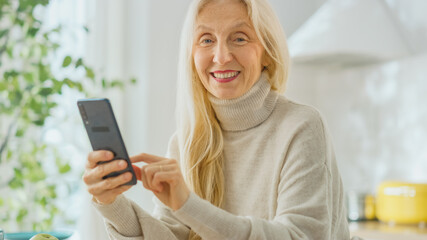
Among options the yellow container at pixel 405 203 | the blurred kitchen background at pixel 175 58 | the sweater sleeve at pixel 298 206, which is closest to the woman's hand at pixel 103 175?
the sweater sleeve at pixel 298 206

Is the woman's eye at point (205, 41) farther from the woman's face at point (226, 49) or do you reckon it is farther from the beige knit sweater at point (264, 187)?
the beige knit sweater at point (264, 187)

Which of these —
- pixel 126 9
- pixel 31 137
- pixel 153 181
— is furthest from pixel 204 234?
pixel 126 9

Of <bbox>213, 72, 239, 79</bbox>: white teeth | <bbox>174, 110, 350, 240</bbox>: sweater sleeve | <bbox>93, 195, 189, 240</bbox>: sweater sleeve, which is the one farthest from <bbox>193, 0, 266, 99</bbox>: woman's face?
<bbox>93, 195, 189, 240</bbox>: sweater sleeve

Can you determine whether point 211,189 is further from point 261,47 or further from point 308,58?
point 308,58

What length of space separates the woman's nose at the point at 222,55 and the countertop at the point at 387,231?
4.20 ft

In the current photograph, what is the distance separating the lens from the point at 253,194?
1361 millimetres

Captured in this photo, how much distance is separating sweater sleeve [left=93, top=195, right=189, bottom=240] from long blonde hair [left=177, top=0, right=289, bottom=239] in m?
0.11

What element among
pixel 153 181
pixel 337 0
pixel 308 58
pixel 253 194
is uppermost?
pixel 337 0

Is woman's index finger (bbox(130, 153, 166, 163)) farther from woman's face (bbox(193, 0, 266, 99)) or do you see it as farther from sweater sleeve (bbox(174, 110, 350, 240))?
woman's face (bbox(193, 0, 266, 99))

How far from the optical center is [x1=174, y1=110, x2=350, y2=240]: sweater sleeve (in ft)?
3.49

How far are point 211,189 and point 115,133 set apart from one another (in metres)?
0.42

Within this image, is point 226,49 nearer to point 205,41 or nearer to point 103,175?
point 205,41

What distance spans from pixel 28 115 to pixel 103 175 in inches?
48.1

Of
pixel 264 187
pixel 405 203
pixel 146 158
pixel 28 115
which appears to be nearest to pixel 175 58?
pixel 28 115
